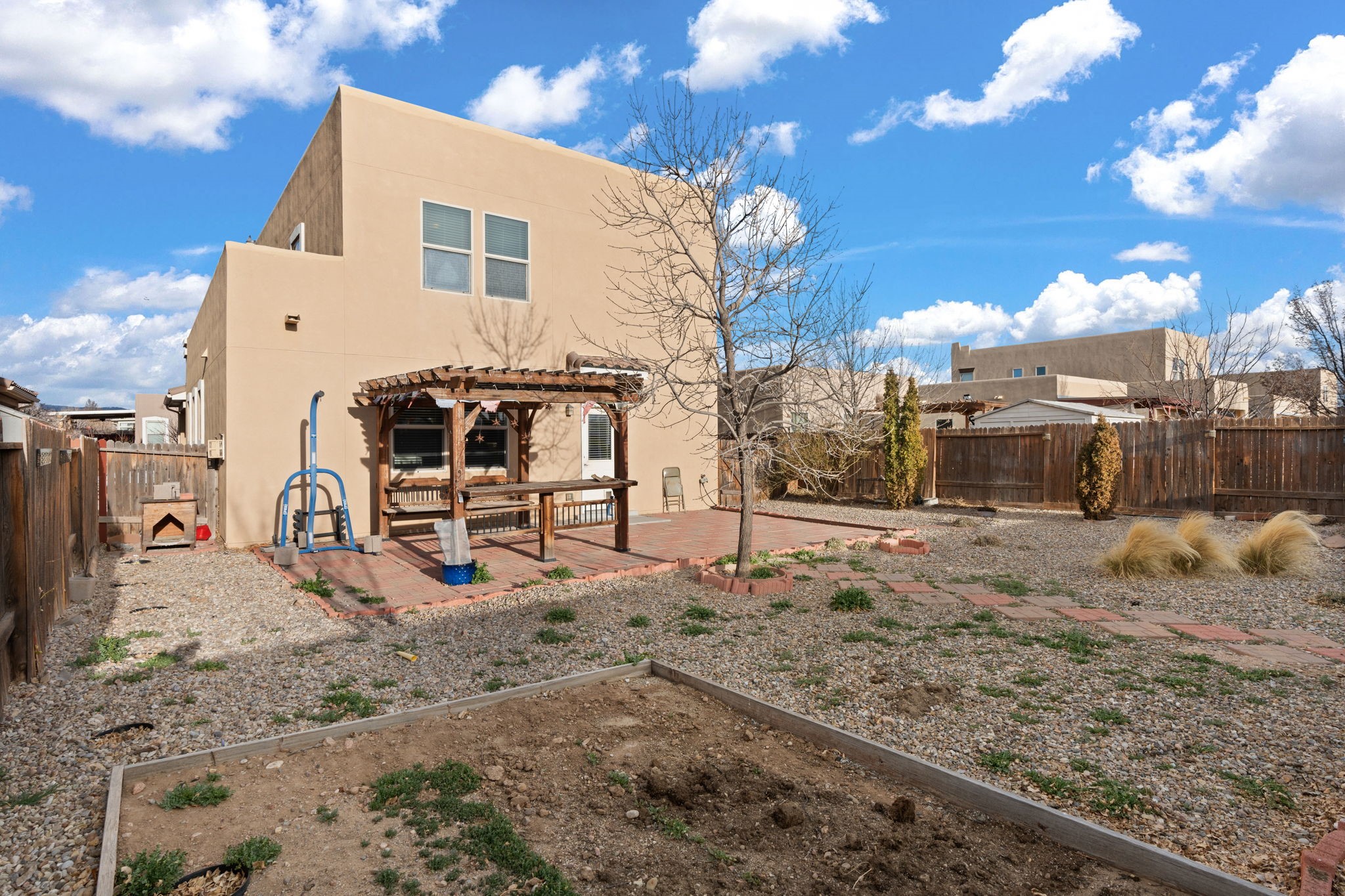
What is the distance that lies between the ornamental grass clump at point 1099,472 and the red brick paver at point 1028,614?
844cm

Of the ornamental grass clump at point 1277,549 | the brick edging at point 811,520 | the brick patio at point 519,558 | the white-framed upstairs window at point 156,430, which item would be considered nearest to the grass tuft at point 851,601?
the brick patio at point 519,558

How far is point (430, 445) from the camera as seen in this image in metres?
11.5

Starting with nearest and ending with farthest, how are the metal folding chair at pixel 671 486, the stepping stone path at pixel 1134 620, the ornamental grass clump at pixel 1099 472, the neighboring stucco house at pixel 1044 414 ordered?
the stepping stone path at pixel 1134 620
the ornamental grass clump at pixel 1099 472
the metal folding chair at pixel 671 486
the neighboring stucco house at pixel 1044 414

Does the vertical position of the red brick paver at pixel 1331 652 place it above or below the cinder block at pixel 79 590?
below

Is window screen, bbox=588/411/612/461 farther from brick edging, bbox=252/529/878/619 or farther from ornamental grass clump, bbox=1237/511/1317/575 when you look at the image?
ornamental grass clump, bbox=1237/511/1317/575

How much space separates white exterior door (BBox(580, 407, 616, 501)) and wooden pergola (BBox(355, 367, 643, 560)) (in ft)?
7.37

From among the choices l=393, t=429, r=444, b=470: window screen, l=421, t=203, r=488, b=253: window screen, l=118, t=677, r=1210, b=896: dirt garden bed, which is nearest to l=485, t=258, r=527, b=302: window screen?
l=421, t=203, r=488, b=253: window screen

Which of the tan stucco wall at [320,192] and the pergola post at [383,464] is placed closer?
the pergola post at [383,464]

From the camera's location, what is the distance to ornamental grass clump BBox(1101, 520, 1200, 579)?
829 centimetres

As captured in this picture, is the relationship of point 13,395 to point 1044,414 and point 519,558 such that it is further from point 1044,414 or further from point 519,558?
point 1044,414

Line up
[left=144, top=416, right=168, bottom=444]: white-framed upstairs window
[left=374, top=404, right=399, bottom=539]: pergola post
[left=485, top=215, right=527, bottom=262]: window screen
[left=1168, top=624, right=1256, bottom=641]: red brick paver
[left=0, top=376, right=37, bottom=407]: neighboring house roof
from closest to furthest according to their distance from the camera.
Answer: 1. [left=0, top=376, right=37, bottom=407]: neighboring house roof
2. [left=1168, top=624, right=1256, bottom=641]: red brick paver
3. [left=374, top=404, right=399, bottom=539]: pergola post
4. [left=485, top=215, right=527, bottom=262]: window screen
5. [left=144, top=416, right=168, bottom=444]: white-framed upstairs window

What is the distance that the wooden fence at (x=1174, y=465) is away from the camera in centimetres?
1308

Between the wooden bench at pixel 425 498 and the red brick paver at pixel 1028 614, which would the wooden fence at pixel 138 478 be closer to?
the wooden bench at pixel 425 498

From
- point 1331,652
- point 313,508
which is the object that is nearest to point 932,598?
point 1331,652
